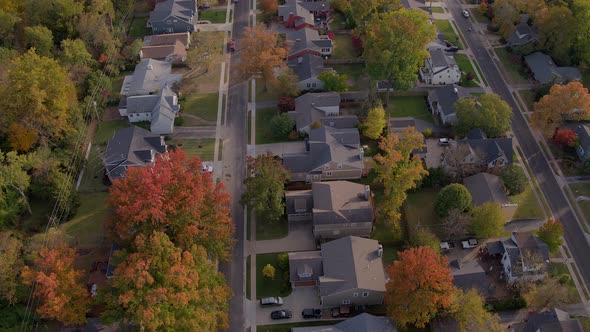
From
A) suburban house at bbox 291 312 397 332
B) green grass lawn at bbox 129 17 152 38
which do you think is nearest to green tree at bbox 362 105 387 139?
suburban house at bbox 291 312 397 332

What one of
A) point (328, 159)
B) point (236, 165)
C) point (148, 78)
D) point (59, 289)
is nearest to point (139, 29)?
point (148, 78)

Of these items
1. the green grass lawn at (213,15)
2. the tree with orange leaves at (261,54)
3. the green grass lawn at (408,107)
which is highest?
the tree with orange leaves at (261,54)

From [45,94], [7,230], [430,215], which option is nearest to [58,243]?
[7,230]

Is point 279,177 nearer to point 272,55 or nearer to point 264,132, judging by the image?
point 264,132

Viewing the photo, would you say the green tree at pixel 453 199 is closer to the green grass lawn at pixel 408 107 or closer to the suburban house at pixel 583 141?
the green grass lawn at pixel 408 107

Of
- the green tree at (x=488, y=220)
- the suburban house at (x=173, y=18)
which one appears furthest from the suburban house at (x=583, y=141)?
the suburban house at (x=173, y=18)

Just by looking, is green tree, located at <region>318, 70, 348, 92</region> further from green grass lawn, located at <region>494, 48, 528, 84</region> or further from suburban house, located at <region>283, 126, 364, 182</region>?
green grass lawn, located at <region>494, 48, 528, 84</region>
